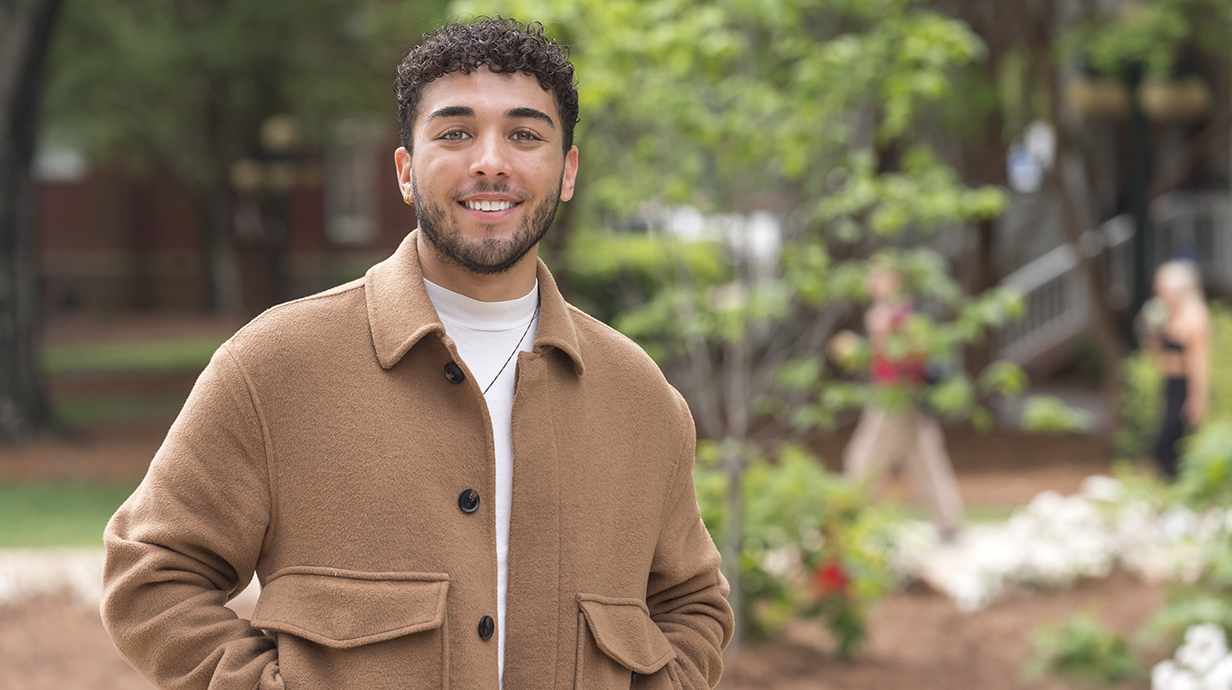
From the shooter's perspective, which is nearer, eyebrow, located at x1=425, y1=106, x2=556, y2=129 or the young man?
the young man

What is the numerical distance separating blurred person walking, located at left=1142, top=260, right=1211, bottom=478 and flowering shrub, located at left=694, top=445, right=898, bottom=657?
3774 mm

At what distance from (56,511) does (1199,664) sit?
8.72 metres

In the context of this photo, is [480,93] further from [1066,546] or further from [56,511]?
[56,511]

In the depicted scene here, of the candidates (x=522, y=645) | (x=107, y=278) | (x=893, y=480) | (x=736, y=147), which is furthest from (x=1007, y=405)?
(x=107, y=278)

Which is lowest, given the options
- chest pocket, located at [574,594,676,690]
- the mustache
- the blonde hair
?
the blonde hair

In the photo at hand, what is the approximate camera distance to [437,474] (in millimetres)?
1830

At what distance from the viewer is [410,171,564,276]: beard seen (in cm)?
190

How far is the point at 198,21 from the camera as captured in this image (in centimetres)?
1475

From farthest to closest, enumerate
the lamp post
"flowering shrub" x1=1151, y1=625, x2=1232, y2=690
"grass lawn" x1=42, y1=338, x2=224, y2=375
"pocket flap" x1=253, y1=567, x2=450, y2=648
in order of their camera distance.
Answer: "grass lawn" x1=42, y1=338, x2=224, y2=375 < the lamp post < "flowering shrub" x1=1151, y1=625, x2=1232, y2=690 < "pocket flap" x1=253, y1=567, x2=450, y2=648

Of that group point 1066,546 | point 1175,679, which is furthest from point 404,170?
point 1066,546

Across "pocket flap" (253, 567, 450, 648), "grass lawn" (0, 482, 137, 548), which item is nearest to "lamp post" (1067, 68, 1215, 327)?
"grass lawn" (0, 482, 137, 548)

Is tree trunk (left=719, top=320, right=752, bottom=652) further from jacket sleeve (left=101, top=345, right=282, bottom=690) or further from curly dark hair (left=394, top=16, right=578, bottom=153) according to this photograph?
jacket sleeve (left=101, top=345, right=282, bottom=690)

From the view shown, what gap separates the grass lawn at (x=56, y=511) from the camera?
920cm

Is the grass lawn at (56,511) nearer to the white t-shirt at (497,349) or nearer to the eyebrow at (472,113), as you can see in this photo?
the white t-shirt at (497,349)
